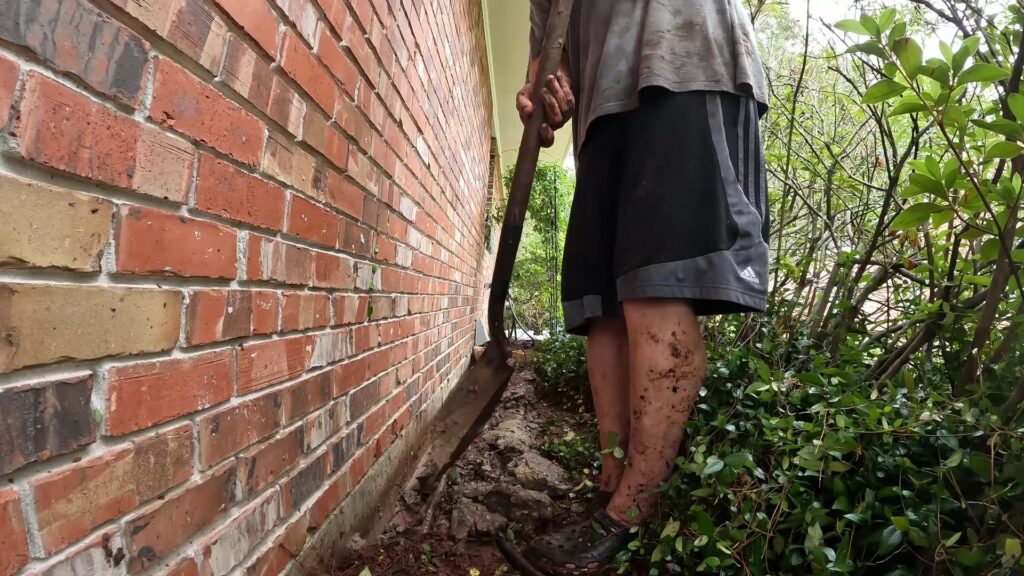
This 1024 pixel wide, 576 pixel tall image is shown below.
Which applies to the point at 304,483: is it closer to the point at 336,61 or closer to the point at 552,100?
the point at 336,61

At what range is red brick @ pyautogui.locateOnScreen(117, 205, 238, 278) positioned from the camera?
0.65m

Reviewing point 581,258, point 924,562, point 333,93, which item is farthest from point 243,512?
point 924,562

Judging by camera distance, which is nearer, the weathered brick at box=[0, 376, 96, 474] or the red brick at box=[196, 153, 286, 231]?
the weathered brick at box=[0, 376, 96, 474]

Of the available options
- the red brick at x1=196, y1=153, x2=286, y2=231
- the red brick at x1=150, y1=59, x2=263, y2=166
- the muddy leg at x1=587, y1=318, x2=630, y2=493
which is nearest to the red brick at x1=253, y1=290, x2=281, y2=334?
the red brick at x1=196, y1=153, x2=286, y2=231

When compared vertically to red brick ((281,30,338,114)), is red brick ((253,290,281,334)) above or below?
below

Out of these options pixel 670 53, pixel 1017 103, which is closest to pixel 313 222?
pixel 670 53

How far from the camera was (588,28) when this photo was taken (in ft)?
5.59

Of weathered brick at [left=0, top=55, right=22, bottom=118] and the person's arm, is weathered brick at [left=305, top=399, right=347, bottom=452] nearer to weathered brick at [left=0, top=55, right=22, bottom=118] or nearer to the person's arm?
weathered brick at [left=0, top=55, right=22, bottom=118]

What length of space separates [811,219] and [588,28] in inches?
66.6

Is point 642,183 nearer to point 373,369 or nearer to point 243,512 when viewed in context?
point 373,369

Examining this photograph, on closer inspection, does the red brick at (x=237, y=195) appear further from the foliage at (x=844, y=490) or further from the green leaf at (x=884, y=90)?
the green leaf at (x=884, y=90)

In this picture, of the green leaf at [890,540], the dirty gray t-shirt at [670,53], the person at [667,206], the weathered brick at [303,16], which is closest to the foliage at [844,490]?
the green leaf at [890,540]

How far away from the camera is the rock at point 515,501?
1.68 meters

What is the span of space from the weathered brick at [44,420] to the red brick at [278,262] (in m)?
0.36
